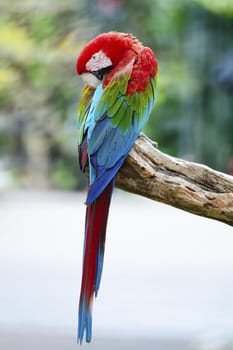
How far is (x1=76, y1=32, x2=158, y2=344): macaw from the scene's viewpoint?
2.57 ft

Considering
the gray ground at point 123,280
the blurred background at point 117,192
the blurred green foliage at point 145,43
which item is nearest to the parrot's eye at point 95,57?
the gray ground at point 123,280

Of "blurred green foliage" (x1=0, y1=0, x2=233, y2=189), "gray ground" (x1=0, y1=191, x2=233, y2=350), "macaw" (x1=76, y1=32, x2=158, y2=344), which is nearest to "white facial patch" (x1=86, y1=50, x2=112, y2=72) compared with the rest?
"macaw" (x1=76, y1=32, x2=158, y2=344)

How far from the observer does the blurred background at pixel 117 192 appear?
2.46 m

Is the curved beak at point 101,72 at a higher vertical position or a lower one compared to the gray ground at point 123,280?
lower

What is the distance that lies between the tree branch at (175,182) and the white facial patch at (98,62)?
0.09 m

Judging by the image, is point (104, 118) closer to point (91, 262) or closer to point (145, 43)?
point (91, 262)

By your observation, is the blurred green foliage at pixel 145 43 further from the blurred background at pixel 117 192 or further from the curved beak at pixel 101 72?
the curved beak at pixel 101 72

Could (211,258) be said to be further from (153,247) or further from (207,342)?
(207,342)

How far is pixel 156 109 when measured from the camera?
4.73 m

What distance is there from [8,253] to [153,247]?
575mm

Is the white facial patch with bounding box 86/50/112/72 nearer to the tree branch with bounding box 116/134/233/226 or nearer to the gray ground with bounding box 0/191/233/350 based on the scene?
the tree branch with bounding box 116/134/233/226

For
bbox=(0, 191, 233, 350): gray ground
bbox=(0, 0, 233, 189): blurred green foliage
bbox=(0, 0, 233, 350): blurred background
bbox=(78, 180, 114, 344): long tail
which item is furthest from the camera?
bbox=(0, 0, 233, 189): blurred green foliage

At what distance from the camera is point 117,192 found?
15.1 feet

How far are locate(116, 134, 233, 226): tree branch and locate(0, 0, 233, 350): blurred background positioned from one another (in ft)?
4.45
